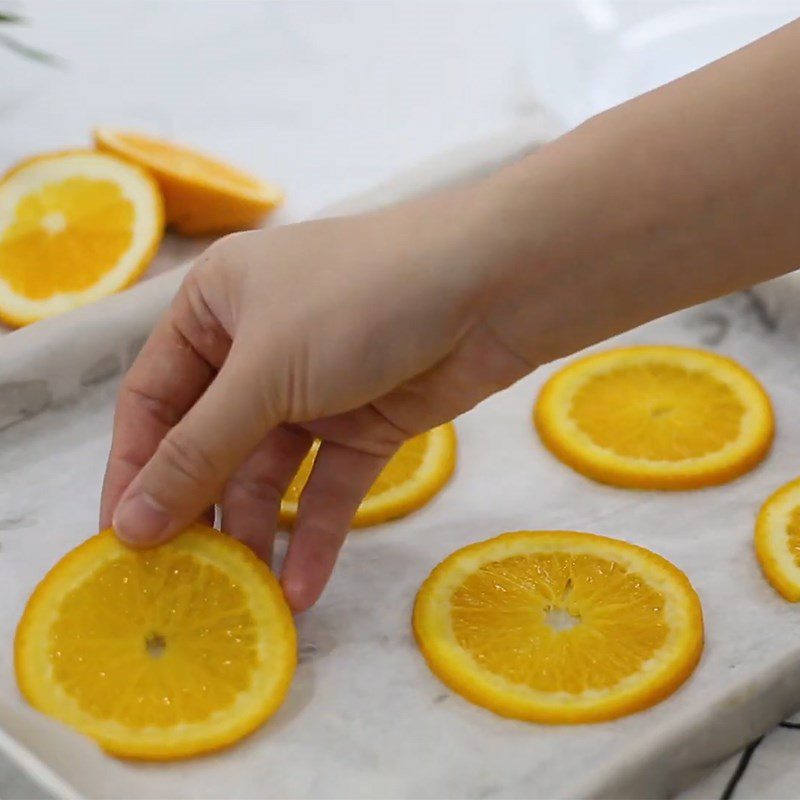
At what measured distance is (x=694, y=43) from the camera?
158cm

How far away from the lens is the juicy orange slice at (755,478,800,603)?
93cm

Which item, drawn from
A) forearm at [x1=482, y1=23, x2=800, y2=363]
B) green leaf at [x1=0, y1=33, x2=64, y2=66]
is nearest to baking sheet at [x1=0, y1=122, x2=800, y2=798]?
forearm at [x1=482, y1=23, x2=800, y2=363]

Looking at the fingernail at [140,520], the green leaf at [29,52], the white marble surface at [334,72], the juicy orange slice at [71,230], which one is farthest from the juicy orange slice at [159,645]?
the green leaf at [29,52]

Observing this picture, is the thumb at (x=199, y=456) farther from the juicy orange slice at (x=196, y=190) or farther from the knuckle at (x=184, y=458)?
the juicy orange slice at (x=196, y=190)

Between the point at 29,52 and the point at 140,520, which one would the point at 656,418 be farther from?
the point at 29,52

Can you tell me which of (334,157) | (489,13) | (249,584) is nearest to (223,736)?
(249,584)

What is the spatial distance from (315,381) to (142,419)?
0.18 metres

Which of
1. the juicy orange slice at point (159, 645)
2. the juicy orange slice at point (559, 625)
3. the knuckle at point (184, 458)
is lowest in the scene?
the juicy orange slice at point (159, 645)

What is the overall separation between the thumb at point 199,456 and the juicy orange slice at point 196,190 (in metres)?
0.54

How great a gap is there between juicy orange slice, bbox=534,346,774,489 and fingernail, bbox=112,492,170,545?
359mm

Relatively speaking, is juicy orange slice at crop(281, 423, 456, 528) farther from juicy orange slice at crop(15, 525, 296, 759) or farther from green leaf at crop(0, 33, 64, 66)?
green leaf at crop(0, 33, 64, 66)

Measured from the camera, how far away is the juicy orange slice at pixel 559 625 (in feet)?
2.75

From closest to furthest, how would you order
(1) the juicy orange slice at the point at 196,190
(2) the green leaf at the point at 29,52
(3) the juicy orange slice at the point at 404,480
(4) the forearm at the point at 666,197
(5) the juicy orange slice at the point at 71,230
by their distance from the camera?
(4) the forearm at the point at 666,197, (3) the juicy orange slice at the point at 404,480, (5) the juicy orange slice at the point at 71,230, (1) the juicy orange slice at the point at 196,190, (2) the green leaf at the point at 29,52

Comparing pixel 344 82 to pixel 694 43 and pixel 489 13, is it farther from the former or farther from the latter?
pixel 694 43
